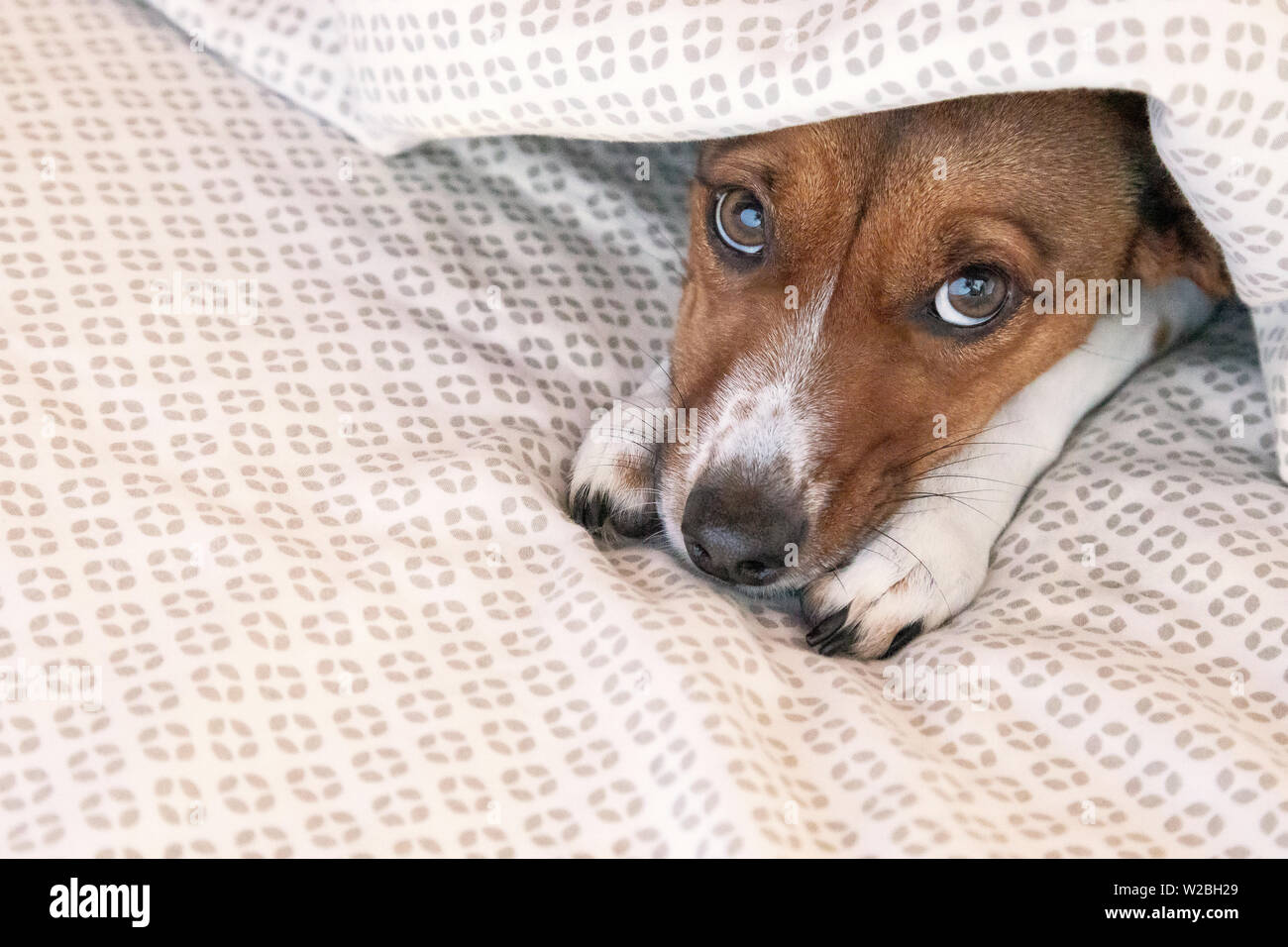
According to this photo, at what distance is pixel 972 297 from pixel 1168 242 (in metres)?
0.60

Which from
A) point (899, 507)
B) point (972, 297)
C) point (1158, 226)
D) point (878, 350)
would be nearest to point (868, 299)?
point (878, 350)

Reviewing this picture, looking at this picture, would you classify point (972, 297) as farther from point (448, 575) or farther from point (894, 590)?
point (448, 575)

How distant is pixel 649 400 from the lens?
254 centimetres

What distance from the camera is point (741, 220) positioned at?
Result: 98.8 inches

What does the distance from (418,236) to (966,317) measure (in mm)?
1265

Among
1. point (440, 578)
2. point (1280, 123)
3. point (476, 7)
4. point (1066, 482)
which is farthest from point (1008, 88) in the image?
point (440, 578)

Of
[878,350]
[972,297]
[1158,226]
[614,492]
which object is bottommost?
[614,492]

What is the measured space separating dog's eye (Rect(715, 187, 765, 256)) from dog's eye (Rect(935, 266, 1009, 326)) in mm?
388

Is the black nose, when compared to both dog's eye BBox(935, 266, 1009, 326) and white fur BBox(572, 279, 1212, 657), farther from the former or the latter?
dog's eye BBox(935, 266, 1009, 326)

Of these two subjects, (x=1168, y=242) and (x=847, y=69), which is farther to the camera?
(x=1168, y=242)

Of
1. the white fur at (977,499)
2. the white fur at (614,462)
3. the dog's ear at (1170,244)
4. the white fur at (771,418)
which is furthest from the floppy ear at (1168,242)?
the white fur at (614,462)

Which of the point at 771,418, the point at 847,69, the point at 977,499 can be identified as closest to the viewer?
the point at 847,69
